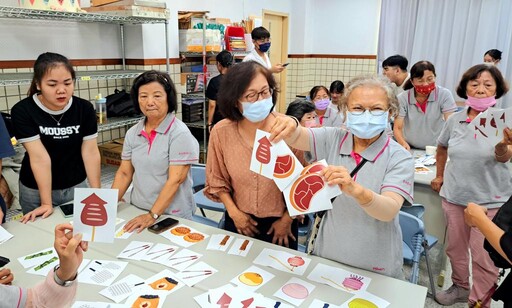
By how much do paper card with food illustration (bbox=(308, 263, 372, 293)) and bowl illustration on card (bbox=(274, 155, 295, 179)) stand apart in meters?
0.40

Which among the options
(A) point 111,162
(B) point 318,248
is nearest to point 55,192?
(B) point 318,248

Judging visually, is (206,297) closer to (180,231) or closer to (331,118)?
(180,231)

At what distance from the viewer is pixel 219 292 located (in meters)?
1.36

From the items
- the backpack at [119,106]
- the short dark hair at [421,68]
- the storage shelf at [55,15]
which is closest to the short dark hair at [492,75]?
the short dark hair at [421,68]

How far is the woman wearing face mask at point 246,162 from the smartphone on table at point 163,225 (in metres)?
0.22

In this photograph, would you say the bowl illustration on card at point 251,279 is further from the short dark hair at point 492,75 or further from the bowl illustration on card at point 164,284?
the short dark hair at point 492,75

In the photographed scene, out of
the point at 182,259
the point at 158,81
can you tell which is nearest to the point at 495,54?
the point at 158,81

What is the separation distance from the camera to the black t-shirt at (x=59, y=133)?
2006mm

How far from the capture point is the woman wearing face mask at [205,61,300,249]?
67.1 inches

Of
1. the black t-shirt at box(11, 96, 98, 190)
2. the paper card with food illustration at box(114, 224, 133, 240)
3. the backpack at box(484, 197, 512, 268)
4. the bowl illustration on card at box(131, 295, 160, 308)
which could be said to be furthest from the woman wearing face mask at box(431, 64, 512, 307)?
the black t-shirt at box(11, 96, 98, 190)

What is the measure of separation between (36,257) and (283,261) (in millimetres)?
1039

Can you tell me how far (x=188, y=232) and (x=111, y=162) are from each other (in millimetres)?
2667

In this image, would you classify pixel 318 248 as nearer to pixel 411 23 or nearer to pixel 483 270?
pixel 483 270

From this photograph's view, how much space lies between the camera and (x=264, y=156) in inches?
59.2
